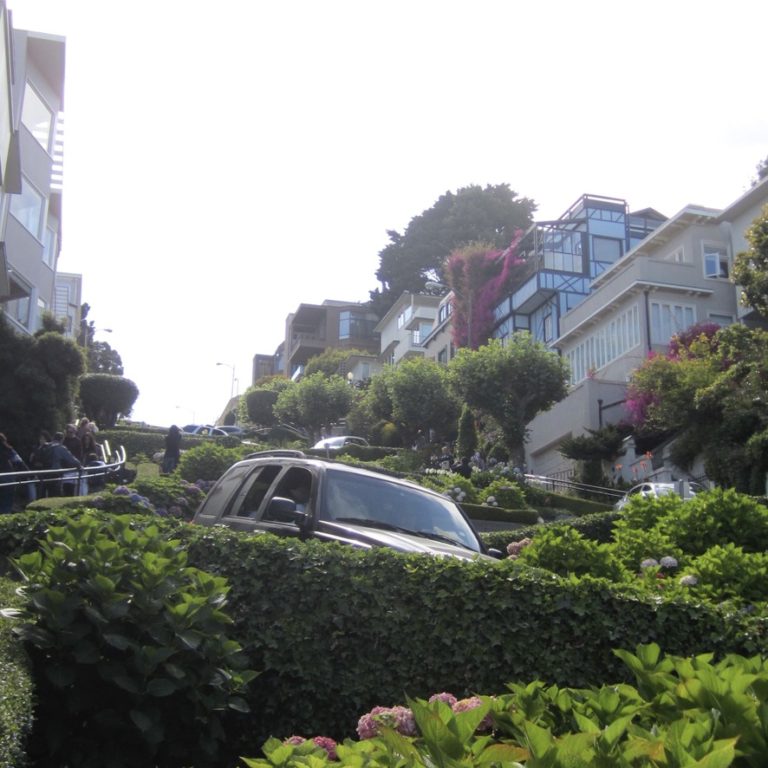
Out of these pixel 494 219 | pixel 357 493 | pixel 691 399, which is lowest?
pixel 357 493

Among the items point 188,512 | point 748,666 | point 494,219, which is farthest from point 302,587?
point 494,219

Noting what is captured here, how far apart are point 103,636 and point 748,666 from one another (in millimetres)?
2991

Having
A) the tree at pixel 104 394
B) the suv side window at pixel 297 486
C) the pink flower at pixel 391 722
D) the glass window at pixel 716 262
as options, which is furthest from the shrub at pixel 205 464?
the glass window at pixel 716 262

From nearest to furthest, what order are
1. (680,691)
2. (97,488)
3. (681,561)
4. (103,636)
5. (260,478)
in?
(680,691) → (103,636) → (681,561) → (260,478) → (97,488)

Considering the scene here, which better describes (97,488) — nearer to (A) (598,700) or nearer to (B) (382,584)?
(B) (382,584)

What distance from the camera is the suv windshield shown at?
8.88m

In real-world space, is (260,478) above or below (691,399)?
below

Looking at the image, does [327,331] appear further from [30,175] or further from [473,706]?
[473,706]

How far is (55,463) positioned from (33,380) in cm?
478

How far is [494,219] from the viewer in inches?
2921

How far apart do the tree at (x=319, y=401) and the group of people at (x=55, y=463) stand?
36222 mm

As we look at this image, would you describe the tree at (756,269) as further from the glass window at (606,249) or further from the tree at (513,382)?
the glass window at (606,249)

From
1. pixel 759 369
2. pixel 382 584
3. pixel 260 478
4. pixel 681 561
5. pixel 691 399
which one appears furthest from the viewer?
Result: pixel 691 399

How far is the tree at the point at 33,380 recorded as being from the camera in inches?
907
